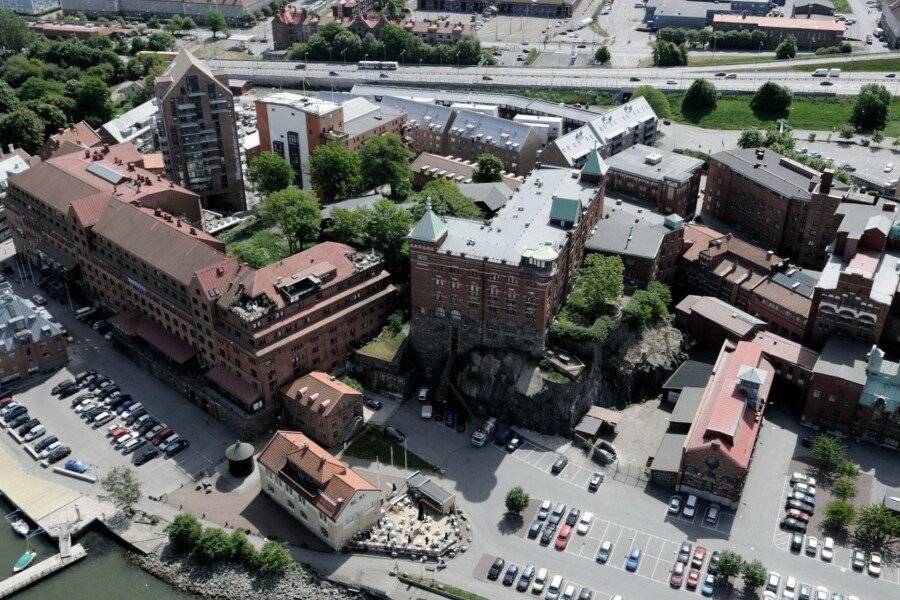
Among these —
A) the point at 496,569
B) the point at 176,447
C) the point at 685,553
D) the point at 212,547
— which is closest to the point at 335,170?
the point at 176,447

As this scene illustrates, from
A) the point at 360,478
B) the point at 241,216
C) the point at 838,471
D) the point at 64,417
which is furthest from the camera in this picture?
the point at 241,216

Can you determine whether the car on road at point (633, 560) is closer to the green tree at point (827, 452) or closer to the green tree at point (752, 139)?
the green tree at point (827, 452)

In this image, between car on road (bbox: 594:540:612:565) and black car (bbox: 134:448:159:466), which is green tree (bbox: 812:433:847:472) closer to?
car on road (bbox: 594:540:612:565)

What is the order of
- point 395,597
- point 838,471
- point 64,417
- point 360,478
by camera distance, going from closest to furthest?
point 395,597
point 360,478
point 838,471
point 64,417

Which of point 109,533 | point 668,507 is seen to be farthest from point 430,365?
point 109,533

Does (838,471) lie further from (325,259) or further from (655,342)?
(325,259)

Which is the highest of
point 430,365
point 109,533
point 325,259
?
point 325,259

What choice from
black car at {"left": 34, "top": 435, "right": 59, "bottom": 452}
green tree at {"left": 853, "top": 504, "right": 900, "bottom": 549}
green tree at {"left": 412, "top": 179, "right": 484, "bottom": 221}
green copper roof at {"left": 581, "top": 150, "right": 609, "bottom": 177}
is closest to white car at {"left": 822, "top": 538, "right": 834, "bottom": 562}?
green tree at {"left": 853, "top": 504, "right": 900, "bottom": 549}
